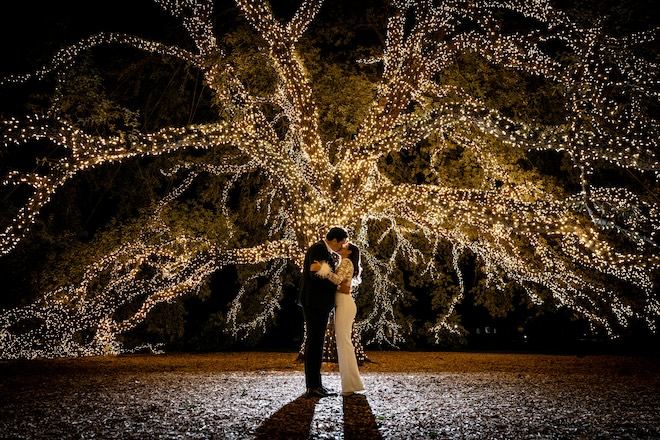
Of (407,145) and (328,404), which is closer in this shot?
(328,404)

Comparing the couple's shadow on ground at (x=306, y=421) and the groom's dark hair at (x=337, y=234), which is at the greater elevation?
the groom's dark hair at (x=337, y=234)

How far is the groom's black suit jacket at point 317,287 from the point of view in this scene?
680 cm

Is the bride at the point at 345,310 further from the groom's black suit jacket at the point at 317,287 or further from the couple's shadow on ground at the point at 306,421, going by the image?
the couple's shadow on ground at the point at 306,421

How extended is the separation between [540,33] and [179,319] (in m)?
9.42

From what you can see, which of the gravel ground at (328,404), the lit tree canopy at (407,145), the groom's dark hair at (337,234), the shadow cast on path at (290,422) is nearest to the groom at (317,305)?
the groom's dark hair at (337,234)

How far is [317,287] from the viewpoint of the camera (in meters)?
6.83

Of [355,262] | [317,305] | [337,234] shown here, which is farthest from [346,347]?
[337,234]

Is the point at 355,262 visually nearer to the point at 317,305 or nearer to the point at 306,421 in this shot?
the point at 317,305

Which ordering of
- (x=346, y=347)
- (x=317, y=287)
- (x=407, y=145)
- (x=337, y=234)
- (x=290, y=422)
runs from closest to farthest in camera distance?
(x=290, y=422), (x=346, y=347), (x=317, y=287), (x=337, y=234), (x=407, y=145)

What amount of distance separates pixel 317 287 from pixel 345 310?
1.14 feet

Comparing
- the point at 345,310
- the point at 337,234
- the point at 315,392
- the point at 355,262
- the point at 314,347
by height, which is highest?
the point at 337,234

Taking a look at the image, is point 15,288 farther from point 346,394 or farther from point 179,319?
point 346,394

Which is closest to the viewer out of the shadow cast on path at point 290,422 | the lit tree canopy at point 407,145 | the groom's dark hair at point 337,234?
the shadow cast on path at point 290,422

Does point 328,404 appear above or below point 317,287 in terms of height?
below
